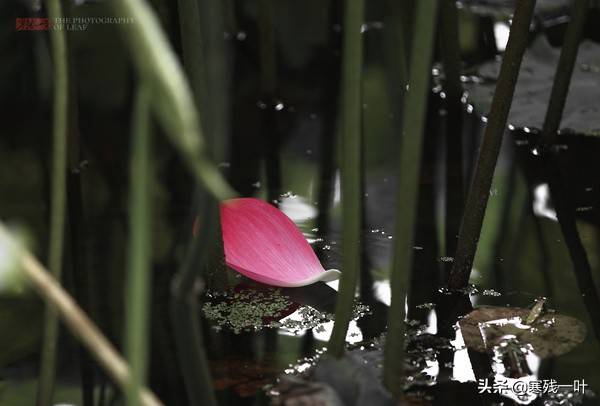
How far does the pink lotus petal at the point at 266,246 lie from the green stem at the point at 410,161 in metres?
0.28

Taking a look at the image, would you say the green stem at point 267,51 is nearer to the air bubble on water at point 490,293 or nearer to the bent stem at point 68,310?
the air bubble on water at point 490,293

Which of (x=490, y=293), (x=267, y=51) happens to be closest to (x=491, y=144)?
(x=490, y=293)

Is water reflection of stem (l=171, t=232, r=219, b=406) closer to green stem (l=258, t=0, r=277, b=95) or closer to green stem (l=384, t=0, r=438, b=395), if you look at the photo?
green stem (l=384, t=0, r=438, b=395)

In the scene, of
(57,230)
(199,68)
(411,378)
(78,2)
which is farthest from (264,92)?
(57,230)

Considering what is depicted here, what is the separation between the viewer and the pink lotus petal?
908mm

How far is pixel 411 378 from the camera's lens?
31.9 inches

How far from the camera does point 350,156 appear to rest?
0.64m

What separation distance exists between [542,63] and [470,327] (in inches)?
Result: 32.7

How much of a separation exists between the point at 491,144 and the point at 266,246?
0.77 ft

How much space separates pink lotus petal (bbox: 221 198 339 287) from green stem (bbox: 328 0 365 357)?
0.23 meters

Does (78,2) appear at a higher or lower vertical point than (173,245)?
higher

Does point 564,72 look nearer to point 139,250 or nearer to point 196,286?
point 196,286

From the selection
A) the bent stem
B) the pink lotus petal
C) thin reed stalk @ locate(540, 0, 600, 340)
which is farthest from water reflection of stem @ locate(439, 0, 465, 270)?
the bent stem

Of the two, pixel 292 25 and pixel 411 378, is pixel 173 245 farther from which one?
pixel 292 25
